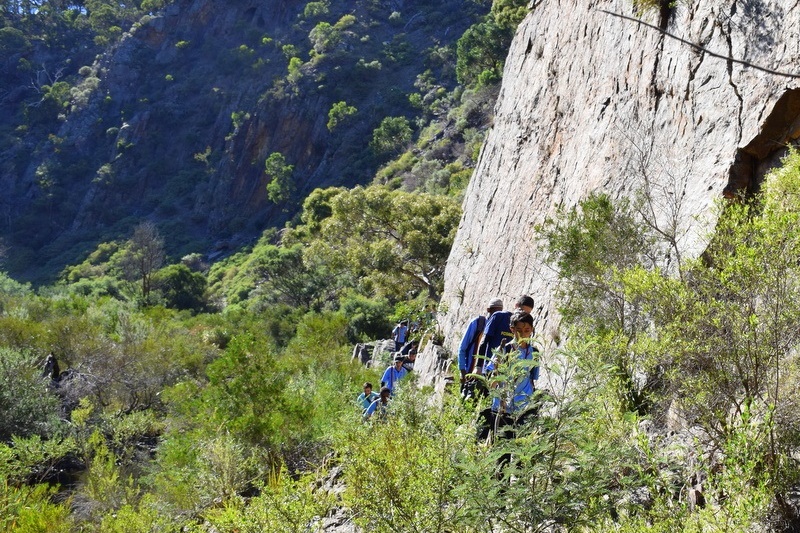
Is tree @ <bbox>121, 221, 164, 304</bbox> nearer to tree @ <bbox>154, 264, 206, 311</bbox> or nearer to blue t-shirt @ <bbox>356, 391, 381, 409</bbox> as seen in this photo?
tree @ <bbox>154, 264, 206, 311</bbox>

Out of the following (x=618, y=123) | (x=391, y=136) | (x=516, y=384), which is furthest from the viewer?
(x=391, y=136)

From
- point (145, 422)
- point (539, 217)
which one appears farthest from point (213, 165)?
point (539, 217)

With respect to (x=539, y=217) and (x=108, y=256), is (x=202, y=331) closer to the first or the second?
(x=539, y=217)

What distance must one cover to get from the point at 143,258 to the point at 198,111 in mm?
31296

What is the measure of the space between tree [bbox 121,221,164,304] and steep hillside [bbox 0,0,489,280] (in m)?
5.02

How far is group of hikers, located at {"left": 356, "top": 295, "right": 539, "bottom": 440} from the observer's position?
336cm

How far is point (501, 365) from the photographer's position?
3367 mm

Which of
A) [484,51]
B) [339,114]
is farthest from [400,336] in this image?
[339,114]

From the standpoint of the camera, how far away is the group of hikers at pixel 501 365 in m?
3.36

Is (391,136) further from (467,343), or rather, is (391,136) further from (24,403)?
(467,343)

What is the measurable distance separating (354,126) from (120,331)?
3775 centimetres

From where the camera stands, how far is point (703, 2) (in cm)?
710

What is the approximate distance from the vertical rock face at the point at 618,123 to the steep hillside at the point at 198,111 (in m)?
35.6

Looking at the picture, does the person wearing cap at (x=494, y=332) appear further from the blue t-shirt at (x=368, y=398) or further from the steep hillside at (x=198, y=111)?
the steep hillside at (x=198, y=111)
